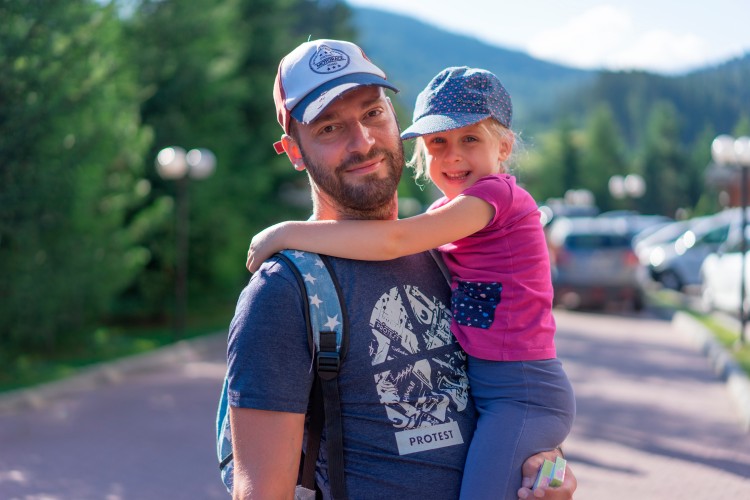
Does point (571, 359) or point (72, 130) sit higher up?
point (72, 130)

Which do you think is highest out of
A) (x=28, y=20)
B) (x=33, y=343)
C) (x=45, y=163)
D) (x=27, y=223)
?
(x=28, y=20)

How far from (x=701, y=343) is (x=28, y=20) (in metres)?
10.7

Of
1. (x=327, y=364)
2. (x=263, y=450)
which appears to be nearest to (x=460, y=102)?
(x=327, y=364)

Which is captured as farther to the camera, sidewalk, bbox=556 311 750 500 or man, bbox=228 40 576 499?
sidewalk, bbox=556 311 750 500

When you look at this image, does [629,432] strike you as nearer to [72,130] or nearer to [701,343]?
[701,343]

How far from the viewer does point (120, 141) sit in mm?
13820

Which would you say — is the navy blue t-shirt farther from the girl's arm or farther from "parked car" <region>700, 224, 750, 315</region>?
"parked car" <region>700, 224, 750, 315</region>

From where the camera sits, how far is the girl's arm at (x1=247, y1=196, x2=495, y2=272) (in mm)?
2215

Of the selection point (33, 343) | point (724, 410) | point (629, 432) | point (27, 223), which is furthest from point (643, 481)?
point (33, 343)

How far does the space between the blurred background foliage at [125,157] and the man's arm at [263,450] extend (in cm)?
156

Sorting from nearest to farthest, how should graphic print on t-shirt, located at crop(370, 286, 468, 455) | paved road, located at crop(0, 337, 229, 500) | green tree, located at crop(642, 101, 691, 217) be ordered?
graphic print on t-shirt, located at crop(370, 286, 468, 455) < paved road, located at crop(0, 337, 229, 500) < green tree, located at crop(642, 101, 691, 217)

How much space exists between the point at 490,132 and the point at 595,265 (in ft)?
55.8

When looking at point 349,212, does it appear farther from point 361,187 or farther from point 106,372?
point 106,372

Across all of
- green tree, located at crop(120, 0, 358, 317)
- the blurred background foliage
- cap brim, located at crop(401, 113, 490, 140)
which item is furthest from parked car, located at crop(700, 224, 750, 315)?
cap brim, located at crop(401, 113, 490, 140)
